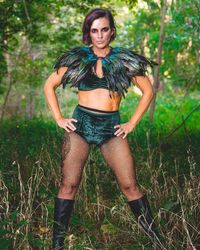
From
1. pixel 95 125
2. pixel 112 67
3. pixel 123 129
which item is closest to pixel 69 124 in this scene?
pixel 95 125

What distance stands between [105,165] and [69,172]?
221cm

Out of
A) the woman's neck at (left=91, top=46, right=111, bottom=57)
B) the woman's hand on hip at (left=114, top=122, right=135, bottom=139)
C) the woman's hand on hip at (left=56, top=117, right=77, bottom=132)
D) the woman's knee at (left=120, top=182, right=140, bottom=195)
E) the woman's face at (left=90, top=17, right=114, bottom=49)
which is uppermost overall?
the woman's face at (left=90, top=17, right=114, bottom=49)

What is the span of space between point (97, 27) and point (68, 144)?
97cm

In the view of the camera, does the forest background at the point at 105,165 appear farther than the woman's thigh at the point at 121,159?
Yes

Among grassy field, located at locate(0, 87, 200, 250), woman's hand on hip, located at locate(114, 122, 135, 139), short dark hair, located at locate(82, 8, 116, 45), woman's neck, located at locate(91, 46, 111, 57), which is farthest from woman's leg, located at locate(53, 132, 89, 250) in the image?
short dark hair, located at locate(82, 8, 116, 45)

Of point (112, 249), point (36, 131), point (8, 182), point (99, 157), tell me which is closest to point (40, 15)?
point (36, 131)

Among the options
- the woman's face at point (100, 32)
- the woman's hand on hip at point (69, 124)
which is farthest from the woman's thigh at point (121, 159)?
the woman's face at point (100, 32)

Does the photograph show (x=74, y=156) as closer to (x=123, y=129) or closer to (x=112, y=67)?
(x=123, y=129)

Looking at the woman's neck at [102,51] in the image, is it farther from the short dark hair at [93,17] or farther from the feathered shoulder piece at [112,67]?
the short dark hair at [93,17]

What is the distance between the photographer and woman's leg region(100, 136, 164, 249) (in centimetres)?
350

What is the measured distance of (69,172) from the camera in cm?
353

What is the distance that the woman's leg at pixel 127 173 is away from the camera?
138 inches

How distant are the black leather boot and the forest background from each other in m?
0.08

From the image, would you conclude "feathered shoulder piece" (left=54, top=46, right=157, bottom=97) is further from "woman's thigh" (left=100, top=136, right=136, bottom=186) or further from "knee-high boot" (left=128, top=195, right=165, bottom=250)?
"knee-high boot" (left=128, top=195, right=165, bottom=250)
